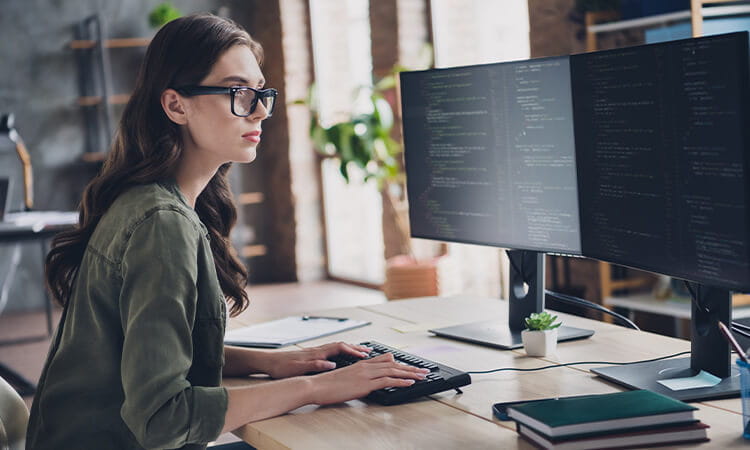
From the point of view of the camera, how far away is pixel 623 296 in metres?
3.89

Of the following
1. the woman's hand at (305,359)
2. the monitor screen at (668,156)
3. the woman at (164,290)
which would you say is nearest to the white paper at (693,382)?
the monitor screen at (668,156)

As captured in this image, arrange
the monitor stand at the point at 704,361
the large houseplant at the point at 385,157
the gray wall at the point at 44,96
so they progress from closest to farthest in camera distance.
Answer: the monitor stand at the point at 704,361, the large houseplant at the point at 385,157, the gray wall at the point at 44,96

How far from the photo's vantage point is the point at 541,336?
1669 millimetres

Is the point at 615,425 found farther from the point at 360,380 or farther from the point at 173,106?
the point at 173,106

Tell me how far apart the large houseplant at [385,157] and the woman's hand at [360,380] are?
3525 millimetres

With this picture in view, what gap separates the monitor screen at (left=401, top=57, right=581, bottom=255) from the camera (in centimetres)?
169

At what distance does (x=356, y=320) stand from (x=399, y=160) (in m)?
3.82

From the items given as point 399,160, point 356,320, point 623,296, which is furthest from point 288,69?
point 356,320

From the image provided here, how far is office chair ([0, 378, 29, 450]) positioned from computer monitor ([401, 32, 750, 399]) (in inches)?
32.1

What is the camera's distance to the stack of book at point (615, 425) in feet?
3.74

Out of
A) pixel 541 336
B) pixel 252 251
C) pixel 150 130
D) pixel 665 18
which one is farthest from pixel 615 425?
pixel 252 251

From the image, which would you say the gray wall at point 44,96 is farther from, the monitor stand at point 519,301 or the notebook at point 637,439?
the notebook at point 637,439

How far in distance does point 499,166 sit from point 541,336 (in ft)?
1.14

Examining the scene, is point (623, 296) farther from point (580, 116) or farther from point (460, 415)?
point (460, 415)
